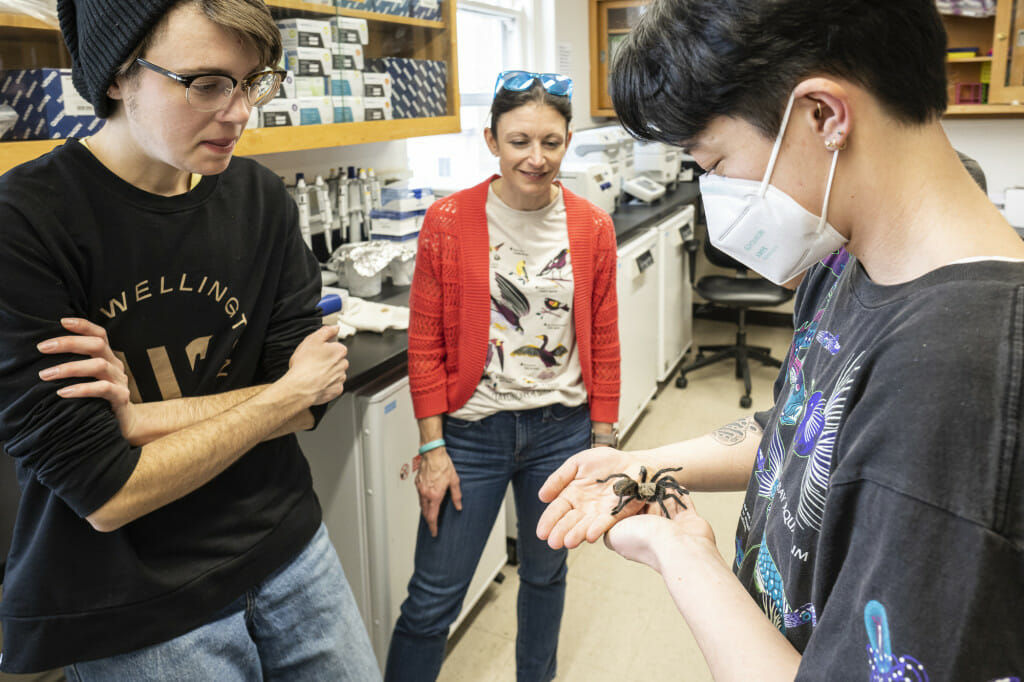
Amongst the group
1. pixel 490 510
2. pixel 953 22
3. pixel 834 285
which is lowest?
pixel 490 510

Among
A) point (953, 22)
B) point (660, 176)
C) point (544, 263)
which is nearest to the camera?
point (544, 263)

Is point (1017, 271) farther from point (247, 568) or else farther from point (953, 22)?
point (953, 22)

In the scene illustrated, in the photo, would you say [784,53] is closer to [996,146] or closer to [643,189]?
[643,189]

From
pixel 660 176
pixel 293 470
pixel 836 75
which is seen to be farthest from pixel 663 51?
pixel 660 176

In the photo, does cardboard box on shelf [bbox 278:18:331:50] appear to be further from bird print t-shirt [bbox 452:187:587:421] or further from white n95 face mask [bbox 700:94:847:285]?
white n95 face mask [bbox 700:94:847:285]

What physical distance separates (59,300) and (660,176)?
3800 mm

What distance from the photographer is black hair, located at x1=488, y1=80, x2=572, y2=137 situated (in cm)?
166

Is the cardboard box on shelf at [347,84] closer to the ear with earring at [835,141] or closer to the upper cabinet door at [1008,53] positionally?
the ear with earring at [835,141]

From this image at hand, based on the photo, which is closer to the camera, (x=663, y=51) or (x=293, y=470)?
(x=663, y=51)

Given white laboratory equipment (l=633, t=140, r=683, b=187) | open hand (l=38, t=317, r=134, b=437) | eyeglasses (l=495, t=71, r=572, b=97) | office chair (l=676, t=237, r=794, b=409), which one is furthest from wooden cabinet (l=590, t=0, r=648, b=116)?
open hand (l=38, t=317, r=134, b=437)

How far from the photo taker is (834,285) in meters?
0.83

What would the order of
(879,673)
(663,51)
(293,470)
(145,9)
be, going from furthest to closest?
(293,470)
(145,9)
(663,51)
(879,673)

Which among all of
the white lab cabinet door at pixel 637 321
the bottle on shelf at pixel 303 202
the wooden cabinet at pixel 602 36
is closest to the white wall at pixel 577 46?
the wooden cabinet at pixel 602 36

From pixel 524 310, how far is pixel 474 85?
8.31 ft
